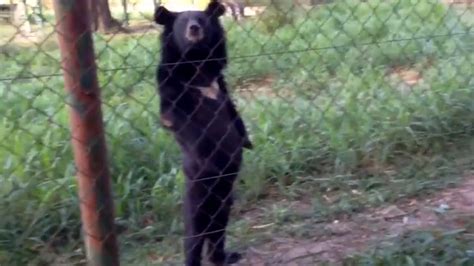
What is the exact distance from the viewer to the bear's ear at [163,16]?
10.8 ft

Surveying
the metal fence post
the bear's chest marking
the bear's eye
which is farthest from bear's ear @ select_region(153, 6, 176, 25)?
the metal fence post

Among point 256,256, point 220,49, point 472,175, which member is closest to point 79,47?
point 220,49

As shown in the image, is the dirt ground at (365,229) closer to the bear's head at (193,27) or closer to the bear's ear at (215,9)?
the bear's head at (193,27)

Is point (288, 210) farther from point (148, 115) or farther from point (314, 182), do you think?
point (148, 115)

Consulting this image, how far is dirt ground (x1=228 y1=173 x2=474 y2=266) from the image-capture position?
346 cm

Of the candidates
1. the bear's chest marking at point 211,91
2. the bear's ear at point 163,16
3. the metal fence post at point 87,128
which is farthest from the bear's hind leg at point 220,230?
the metal fence post at point 87,128

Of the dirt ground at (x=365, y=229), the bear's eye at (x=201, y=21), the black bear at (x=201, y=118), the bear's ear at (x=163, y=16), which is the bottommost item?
the dirt ground at (x=365, y=229)

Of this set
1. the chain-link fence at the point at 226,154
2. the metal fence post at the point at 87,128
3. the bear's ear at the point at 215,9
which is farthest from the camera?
the bear's ear at the point at 215,9

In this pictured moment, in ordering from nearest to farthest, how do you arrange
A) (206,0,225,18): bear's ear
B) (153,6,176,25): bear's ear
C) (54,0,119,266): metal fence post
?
(54,0,119,266): metal fence post
(153,6,176,25): bear's ear
(206,0,225,18): bear's ear

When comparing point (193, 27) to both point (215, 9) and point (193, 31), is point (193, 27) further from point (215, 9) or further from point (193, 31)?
point (215, 9)

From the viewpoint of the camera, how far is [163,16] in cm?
334

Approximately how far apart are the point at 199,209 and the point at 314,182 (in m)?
1.20

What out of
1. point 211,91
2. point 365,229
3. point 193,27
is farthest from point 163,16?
point 365,229

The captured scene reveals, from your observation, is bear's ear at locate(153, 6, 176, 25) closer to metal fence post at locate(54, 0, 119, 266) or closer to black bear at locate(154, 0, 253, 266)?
black bear at locate(154, 0, 253, 266)
